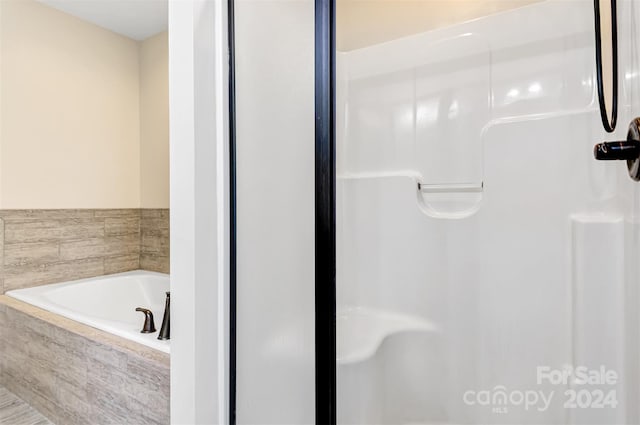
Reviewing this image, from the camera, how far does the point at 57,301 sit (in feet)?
6.82

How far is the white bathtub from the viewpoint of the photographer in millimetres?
2064

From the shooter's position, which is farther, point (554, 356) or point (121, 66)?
point (121, 66)

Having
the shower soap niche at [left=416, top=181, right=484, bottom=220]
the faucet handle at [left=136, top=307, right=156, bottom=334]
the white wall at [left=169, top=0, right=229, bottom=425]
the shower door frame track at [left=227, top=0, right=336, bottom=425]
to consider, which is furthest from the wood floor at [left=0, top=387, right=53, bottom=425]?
the shower soap niche at [left=416, top=181, right=484, bottom=220]

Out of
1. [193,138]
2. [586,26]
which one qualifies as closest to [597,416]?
[586,26]

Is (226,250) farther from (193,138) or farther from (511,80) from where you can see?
(511,80)

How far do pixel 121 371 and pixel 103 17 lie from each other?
2304mm

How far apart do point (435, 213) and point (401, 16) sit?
2.60 ft

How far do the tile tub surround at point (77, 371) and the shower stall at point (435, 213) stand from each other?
45 centimetres

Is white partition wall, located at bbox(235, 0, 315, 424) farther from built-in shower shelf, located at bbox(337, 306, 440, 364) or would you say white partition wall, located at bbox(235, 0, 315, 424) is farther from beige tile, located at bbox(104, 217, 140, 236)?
beige tile, located at bbox(104, 217, 140, 236)

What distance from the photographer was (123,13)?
239 cm

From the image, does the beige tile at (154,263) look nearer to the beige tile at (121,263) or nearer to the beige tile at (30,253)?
the beige tile at (121,263)

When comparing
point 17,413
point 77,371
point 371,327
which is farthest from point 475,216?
point 17,413

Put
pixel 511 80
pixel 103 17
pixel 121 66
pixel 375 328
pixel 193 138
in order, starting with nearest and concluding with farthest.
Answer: pixel 193 138, pixel 511 80, pixel 375 328, pixel 103 17, pixel 121 66

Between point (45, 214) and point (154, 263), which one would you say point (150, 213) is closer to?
point (154, 263)
